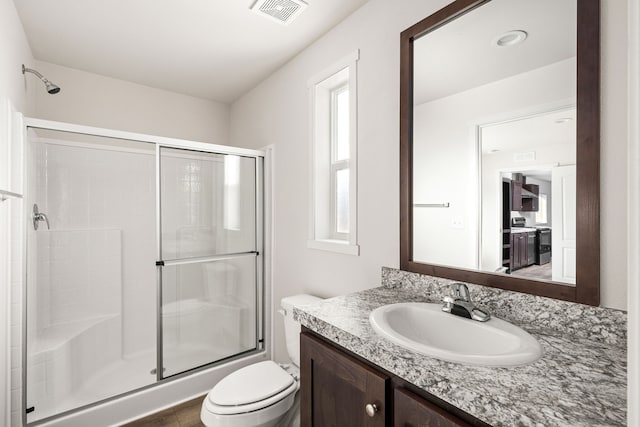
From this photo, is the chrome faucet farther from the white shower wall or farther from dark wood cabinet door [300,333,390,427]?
the white shower wall

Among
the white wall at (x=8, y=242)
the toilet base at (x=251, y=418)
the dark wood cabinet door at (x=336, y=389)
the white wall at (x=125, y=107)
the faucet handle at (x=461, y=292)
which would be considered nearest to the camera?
the dark wood cabinet door at (x=336, y=389)

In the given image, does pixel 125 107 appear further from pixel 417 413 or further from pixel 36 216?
pixel 417 413

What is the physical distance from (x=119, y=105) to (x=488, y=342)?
10.6ft

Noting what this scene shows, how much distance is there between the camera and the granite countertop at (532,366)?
1.94ft

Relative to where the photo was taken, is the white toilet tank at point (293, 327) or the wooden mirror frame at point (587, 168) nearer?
the wooden mirror frame at point (587, 168)

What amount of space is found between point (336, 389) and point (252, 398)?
677 millimetres

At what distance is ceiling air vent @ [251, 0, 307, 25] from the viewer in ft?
5.53

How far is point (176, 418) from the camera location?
2.02m


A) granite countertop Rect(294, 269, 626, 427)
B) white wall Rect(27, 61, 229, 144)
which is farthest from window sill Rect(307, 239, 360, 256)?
white wall Rect(27, 61, 229, 144)

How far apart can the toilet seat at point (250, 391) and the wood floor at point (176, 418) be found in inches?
25.9

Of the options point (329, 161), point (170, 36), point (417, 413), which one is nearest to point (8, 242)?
point (170, 36)

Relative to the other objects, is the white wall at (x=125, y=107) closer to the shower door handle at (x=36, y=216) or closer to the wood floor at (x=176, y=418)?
the shower door handle at (x=36, y=216)

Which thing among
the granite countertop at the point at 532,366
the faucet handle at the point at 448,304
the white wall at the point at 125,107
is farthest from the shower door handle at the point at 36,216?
the faucet handle at the point at 448,304

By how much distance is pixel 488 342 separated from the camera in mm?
982
